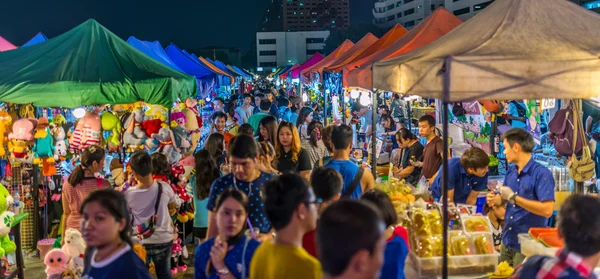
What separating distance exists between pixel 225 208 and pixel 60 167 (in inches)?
214

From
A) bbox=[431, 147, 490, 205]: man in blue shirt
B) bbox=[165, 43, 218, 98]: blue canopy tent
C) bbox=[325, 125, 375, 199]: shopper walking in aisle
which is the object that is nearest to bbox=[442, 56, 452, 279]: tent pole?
bbox=[325, 125, 375, 199]: shopper walking in aisle

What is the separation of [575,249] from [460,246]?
167 cm

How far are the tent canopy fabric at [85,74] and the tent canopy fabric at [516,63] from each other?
3273mm

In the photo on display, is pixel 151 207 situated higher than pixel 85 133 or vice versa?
pixel 85 133

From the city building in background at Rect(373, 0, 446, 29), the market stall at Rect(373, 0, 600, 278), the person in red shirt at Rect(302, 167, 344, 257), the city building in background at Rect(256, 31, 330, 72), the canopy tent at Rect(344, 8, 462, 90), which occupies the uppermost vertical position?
the city building in background at Rect(373, 0, 446, 29)

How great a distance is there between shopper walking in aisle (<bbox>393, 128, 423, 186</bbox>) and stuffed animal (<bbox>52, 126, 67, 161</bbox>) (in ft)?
14.6

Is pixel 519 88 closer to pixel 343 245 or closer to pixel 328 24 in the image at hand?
pixel 343 245

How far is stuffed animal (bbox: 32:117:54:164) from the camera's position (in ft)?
23.7

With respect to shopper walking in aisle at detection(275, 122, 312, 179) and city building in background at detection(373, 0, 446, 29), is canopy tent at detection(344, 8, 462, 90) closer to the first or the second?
shopper walking in aisle at detection(275, 122, 312, 179)

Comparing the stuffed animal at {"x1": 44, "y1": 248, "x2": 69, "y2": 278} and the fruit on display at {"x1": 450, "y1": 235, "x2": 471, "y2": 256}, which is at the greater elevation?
the fruit on display at {"x1": 450, "y1": 235, "x2": 471, "y2": 256}

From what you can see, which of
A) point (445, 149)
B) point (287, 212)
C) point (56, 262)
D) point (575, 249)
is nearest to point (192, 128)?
point (56, 262)

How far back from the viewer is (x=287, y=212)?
274 cm

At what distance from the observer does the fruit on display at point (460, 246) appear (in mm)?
4199

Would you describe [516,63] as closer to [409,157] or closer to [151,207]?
[151,207]
